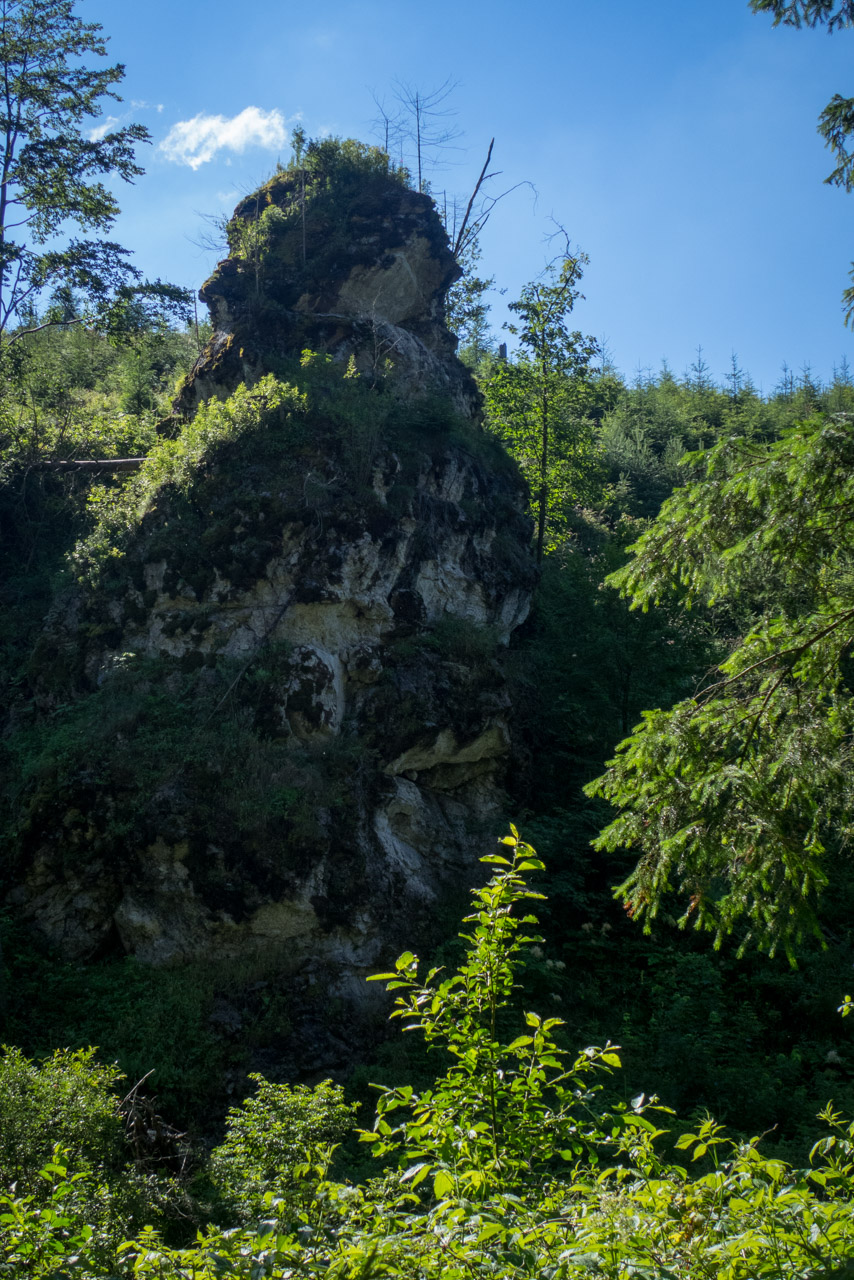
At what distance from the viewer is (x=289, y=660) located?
11.8 m

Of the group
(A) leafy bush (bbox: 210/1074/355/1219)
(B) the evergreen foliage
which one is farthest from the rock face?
(B) the evergreen foliage

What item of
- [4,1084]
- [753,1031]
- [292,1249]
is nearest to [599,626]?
[753,1031]

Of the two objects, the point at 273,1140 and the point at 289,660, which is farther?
the point at 289,660

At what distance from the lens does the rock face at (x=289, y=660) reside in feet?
32.9

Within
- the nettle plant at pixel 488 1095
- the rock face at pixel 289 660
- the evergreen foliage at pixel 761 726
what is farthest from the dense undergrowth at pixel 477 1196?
the rock face at pixel 289 660

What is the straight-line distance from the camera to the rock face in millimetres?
10016

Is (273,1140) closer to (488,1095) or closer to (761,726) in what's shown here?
(488,1095)

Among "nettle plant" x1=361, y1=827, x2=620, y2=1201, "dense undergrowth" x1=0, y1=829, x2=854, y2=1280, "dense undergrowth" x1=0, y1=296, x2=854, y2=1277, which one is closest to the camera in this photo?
"dense undergrowth" x1=0, y1=829, x2=854, y2=1280

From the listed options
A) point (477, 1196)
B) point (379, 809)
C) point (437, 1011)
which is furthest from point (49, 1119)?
point (379, 809)

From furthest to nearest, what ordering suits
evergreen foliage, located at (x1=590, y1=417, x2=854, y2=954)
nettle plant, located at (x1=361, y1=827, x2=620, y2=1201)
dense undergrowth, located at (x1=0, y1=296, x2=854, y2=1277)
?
1. evergreen foliage, located at (x1=590, y1=417, x2=854, y2=954)
2. nettle plant, located at (x1=361, y1=827, x2=620, y2=1201)
3. dense undergrowth, located at (x1=0, y1=296, x2=854, y2=1277)

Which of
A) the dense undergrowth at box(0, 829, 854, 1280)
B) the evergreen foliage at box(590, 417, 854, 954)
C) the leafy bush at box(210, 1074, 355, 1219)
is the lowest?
the leafy bush at box(210, 1074, 355, 1219)

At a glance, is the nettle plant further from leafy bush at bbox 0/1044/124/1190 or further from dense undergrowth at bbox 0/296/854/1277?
leafy bush at bbox 0/1044/124/1190

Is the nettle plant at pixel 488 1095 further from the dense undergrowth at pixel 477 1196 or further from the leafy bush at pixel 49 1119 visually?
the leafy bush at pixel 49 1119


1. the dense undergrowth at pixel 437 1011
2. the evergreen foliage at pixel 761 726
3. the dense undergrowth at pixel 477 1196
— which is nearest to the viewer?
the dense undergrowth at pixel 477 1196
